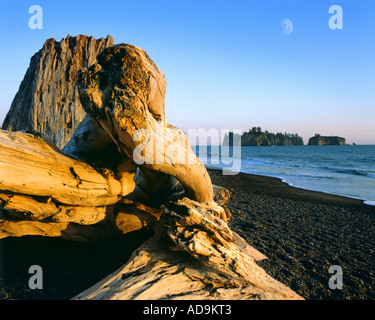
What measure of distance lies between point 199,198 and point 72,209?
1.65m

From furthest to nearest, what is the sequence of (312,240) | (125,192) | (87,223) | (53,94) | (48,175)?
(53,94) → (312,240) → (125,192) → (87,223) → (48,175)

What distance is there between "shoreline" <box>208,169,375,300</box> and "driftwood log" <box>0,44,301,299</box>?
47.9 inches

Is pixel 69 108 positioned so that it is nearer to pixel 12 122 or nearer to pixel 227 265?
pixel 12 122

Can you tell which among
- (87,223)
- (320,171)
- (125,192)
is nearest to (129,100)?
(125,192)

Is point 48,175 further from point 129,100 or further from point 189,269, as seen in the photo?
point 189,269

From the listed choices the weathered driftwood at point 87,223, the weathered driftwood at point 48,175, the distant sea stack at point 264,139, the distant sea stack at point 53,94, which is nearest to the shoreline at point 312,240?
the weathered driftwood at point 87,223

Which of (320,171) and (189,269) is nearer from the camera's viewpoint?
(189,269)

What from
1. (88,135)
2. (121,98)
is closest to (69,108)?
(88,135)

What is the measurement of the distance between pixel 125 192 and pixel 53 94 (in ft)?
15.2

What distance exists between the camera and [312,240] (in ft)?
17.6

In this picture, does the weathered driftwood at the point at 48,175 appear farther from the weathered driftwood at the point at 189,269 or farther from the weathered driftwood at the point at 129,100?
the weathered driftwood at the point at 189,269

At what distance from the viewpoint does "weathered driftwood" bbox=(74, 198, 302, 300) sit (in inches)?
93.3

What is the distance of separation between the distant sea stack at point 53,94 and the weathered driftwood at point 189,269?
4716mm
